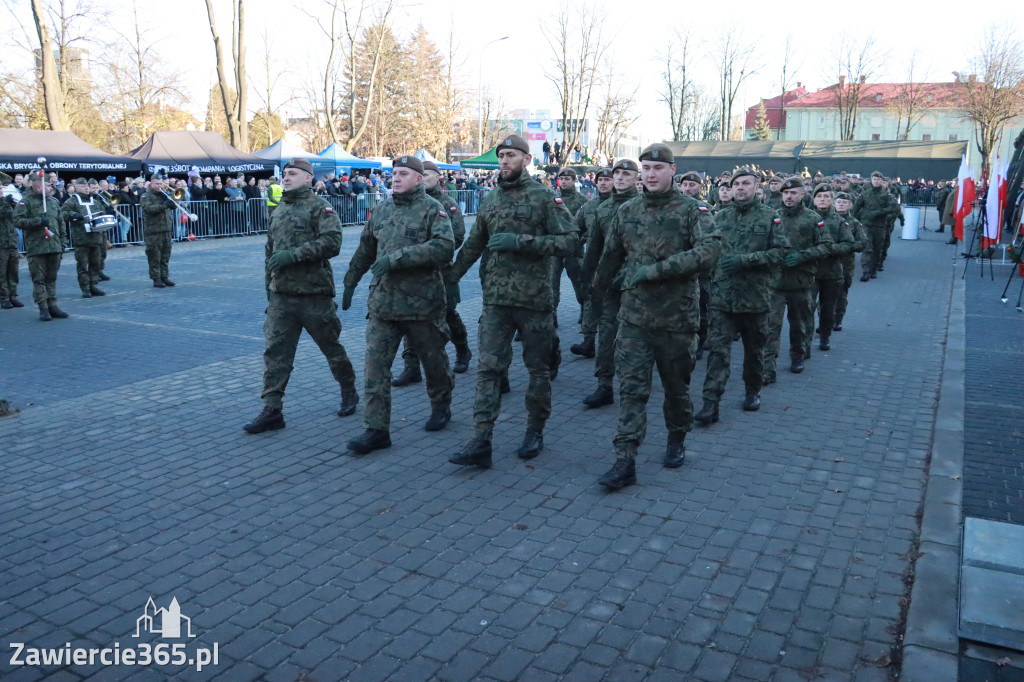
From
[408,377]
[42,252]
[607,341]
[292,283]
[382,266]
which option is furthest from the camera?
[42,252]

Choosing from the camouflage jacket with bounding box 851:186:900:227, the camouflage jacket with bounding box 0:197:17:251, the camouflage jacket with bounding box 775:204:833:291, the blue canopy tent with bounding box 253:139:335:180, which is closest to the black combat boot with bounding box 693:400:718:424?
the camouflage jacket with bounding box 775:204:833:291

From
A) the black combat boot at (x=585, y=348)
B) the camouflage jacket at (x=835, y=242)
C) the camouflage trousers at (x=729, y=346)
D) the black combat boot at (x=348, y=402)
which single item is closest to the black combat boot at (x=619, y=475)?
the camouflage trousers at (x=729, y=346)

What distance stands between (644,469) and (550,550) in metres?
1.52

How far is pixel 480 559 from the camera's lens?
4.52m

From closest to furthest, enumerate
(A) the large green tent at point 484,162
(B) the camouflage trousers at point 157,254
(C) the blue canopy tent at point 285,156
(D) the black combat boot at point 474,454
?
(D) the black combat boot at point 474,454
(B) the camouflage trousers at point 157,254
(C) the blue canopy tent at point 285,156
(A) the large green tent at point 484,162

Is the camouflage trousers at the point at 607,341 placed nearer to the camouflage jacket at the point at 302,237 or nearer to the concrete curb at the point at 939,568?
the camouflage jacket at the point at 302,237

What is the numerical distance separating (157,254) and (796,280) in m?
11.2

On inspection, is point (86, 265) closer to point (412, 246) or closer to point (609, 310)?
point (609, 310)

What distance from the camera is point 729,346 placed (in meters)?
7.18

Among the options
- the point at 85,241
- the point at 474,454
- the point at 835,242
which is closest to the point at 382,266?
the point at 474,454

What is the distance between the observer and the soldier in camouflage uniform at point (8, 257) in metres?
12.6

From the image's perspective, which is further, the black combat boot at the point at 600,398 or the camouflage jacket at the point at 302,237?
the black combat boot at the point at 600,398

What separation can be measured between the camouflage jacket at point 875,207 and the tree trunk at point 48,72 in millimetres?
25100

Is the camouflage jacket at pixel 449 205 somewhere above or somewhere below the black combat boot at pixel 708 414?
above
